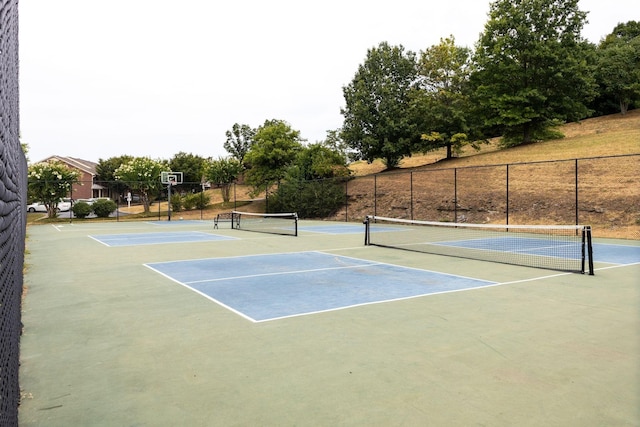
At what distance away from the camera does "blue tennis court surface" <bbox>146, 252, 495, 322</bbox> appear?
20.4ft

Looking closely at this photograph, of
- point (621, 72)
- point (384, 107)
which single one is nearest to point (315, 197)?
point (384, 107)

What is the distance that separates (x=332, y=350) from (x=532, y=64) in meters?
41.7

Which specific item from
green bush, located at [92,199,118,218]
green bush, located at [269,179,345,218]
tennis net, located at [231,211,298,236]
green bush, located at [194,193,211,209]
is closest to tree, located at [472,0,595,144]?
green bush, located at [269,179,345,218]

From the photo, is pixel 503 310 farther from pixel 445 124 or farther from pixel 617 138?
pixel 617 138

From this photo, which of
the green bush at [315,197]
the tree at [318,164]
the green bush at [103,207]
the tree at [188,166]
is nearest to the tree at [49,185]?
the green bush at [103,207]

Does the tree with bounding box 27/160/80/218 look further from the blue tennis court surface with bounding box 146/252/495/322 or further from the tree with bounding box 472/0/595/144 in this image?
the tree with bounding box 472/0/595/144

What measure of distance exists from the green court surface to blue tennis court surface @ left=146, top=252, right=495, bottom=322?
0.06 meters

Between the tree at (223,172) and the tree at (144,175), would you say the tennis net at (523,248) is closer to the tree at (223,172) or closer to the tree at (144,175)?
the tree at (144,175)

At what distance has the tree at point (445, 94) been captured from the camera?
1474 inches

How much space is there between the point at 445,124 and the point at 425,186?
8.63 m

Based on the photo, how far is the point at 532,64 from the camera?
39.3 meters

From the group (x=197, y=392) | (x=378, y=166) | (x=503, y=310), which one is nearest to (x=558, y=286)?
(x=503, y=310)

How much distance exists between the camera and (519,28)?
37844 millimetres

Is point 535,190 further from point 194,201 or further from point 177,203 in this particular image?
point 177,203
